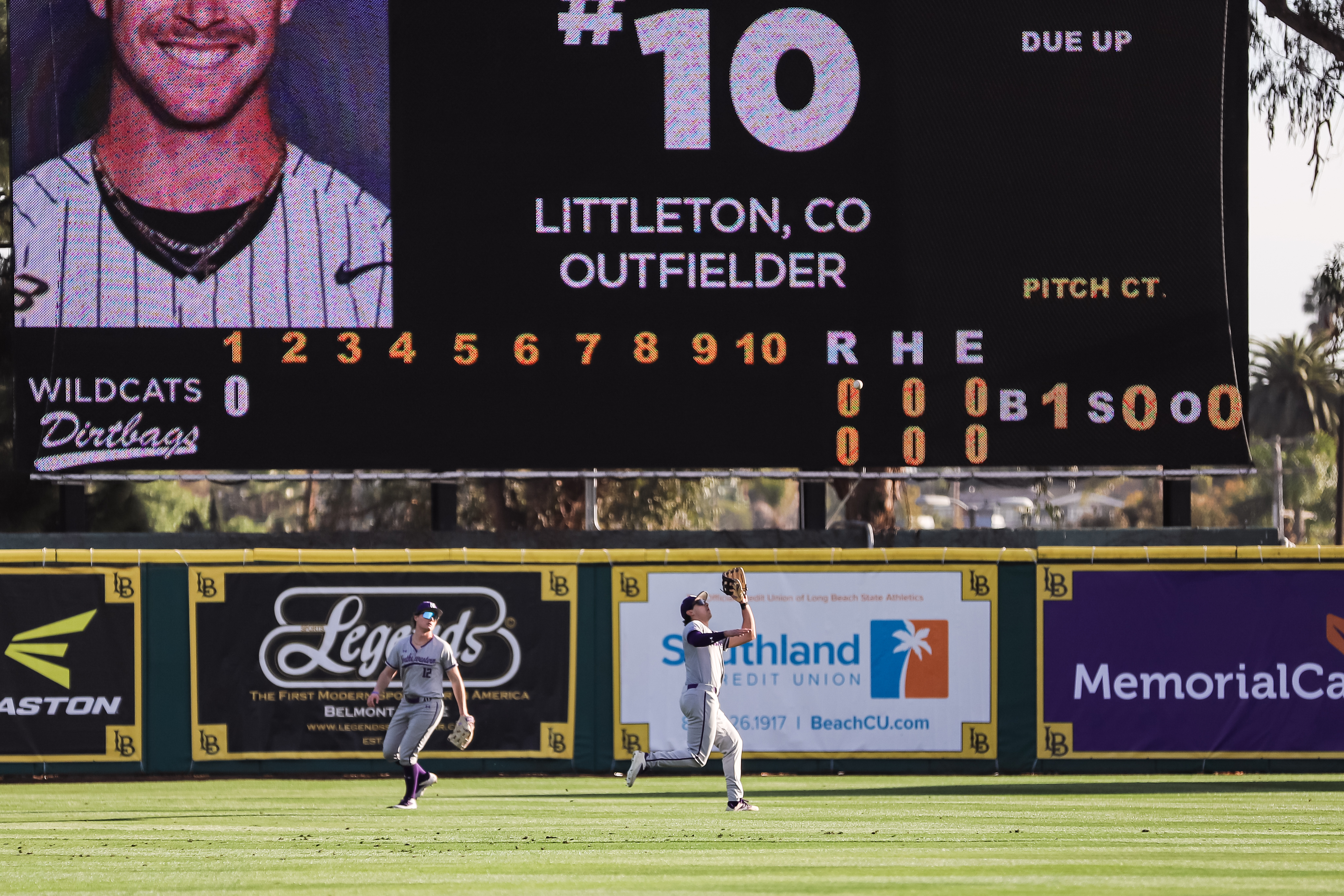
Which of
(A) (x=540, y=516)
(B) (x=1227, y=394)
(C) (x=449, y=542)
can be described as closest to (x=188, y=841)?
(C) (x=449, y=542)

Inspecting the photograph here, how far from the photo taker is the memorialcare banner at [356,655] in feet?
46.4

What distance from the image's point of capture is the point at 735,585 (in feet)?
34.1

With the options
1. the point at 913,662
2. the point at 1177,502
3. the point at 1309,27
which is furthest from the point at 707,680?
the point at 1309,27

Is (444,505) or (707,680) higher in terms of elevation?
(444,505)

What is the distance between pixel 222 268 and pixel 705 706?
649 centimetres

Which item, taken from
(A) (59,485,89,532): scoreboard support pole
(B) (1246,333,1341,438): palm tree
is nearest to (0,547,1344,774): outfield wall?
(A) (59,485,89,532): scoreboard support pole

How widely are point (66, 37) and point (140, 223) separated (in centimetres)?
180

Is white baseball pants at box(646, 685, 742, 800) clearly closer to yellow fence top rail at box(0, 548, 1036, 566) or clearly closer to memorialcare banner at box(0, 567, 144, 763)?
yellow fence top rail at box(0, 548, 1036, 566)

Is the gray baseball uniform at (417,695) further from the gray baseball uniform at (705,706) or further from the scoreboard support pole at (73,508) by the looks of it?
the scoreboard support pole at (73,508)

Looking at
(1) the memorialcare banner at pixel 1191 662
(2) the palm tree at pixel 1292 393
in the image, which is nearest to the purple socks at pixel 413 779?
(1) the memorialcare banner at pixel 1191 662

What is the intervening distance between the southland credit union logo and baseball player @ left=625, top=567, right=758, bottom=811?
3857 mm

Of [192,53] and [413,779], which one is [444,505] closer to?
[413,779]

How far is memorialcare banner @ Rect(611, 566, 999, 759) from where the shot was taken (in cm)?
1416

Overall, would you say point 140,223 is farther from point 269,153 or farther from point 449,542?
point 449,542
